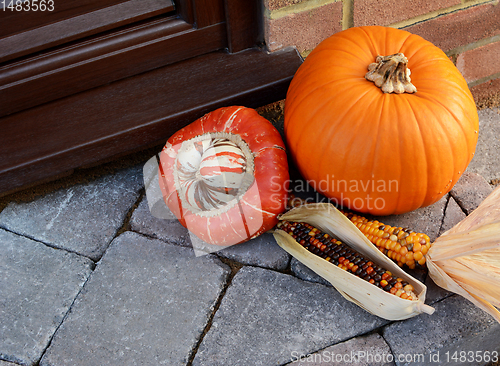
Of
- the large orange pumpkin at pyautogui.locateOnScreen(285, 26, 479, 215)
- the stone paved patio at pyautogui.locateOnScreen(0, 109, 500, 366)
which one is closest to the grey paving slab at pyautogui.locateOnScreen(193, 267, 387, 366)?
the stone paved patio at pyautogui.locateOnScreen(0, 109, 500, 366)

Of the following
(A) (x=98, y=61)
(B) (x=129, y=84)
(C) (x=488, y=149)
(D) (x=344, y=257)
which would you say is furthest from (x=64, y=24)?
(C) (x=488, y=149)

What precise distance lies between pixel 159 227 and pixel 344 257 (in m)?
0.67

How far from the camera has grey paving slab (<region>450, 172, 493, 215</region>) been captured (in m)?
1.51

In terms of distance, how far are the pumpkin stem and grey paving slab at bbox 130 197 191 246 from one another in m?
0.82

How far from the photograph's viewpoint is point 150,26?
1520 mm

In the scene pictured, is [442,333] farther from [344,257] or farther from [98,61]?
[98,61]

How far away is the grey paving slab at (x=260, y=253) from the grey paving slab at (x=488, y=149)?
85 cm

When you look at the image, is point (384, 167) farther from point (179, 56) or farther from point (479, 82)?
point (479, 82)

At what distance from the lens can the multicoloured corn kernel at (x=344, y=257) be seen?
46.0 inches

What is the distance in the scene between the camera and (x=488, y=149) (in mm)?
1723

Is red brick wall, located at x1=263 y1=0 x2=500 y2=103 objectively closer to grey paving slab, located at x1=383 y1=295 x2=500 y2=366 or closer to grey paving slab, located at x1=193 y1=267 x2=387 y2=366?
grey paving slab, located at x1=193 y1=267 x2=387 y2=366

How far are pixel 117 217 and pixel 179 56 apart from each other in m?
0.66

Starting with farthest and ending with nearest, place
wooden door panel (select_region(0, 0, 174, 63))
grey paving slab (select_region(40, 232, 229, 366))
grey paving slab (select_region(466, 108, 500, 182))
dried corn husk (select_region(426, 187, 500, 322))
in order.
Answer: grey paving slab (select_region(466, 108, 500, 182)), wooden door panel (select_region(0, 0, 174, 63)), grey paving slab (select_region(40, 232, 229, 366)), dried corn husk (select_region(426, 187, 500, 322))

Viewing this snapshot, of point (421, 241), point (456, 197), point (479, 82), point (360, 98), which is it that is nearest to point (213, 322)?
point (421, 241)
